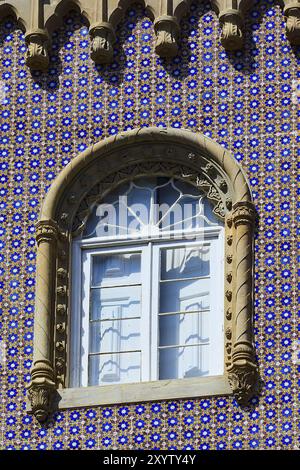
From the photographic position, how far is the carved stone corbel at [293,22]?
104 feet

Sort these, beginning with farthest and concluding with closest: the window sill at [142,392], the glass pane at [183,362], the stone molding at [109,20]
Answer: the stone molding at [109,20], the glass pane at [183,362], the window sill at [142,392]

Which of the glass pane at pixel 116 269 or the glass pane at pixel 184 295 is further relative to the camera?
the glass pane at pixel 116 269

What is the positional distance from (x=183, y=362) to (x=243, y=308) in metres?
0.88

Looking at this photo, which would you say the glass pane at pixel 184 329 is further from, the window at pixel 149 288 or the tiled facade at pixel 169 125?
the tiled facade at pixel 169 125

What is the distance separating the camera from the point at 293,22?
104 feet

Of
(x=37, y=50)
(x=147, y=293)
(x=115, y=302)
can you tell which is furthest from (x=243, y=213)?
(x=37, y=50)

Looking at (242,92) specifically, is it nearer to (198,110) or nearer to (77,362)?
(198,110)

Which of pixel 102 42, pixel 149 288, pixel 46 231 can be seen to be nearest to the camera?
pixel 149 288

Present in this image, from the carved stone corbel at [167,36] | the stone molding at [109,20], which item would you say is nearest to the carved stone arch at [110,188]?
the carved stone corbel at [167,36]

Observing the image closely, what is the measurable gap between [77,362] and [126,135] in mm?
2537

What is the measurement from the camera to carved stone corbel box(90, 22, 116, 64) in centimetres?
3225

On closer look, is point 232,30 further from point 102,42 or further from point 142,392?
point 142,392

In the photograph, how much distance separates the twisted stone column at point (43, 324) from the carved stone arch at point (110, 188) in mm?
10
